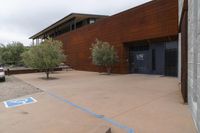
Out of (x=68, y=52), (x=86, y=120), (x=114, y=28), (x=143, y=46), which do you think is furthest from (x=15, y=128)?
(x=68, y=52)

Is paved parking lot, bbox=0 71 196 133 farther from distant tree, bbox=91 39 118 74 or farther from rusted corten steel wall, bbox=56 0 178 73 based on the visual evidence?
→ distant tree, bbox=91 39 118 74

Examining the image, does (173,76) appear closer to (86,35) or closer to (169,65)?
(169,65)

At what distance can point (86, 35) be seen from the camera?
960 inches

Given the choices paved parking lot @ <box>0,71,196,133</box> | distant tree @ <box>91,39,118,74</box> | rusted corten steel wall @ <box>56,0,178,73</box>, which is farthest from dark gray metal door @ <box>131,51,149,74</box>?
paved parking lot @ <box>0,71,196,133</box>

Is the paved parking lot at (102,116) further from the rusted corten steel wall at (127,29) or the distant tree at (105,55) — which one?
the distant tree at (105,55)

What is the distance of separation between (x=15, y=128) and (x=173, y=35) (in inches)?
492

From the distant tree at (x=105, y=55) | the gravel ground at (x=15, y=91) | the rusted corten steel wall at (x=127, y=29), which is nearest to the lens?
the gravel ground at (x=15, y=91)

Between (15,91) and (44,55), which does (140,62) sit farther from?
(15,91)

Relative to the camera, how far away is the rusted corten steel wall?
13.9 m

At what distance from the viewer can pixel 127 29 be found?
17.4 meters

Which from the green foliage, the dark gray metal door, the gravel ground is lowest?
the gravel ground

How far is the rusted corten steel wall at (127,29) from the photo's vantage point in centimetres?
1394

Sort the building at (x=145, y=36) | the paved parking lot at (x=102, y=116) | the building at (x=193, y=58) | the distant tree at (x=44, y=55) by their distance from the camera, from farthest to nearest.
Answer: the distant tree at (x=44, y=55) → the building at (x=145, y=36) → the paved parking lot at (x=102, y=116) → the building at (x=193, y=58)

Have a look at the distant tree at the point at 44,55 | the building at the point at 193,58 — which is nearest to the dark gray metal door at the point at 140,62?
the distant tree at the point at 44,55
